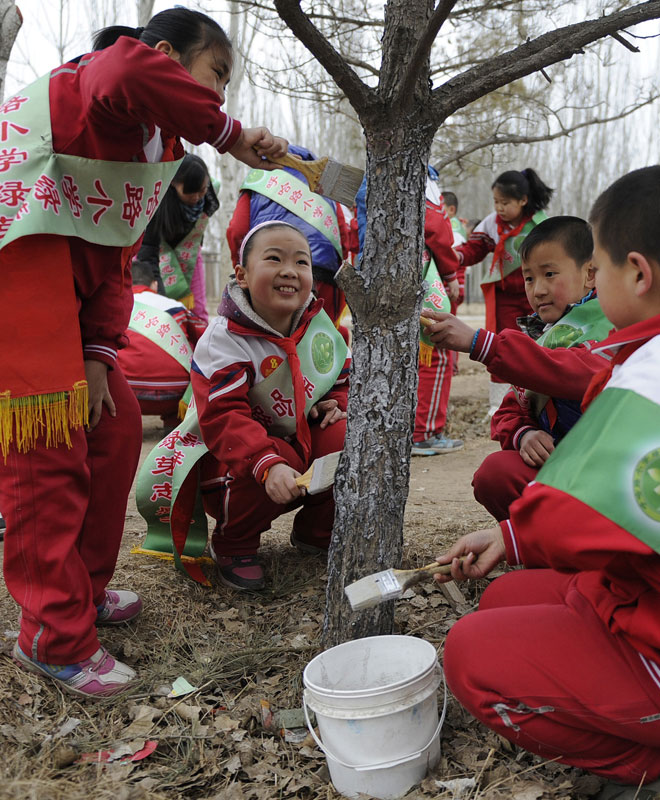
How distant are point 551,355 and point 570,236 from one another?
47cm

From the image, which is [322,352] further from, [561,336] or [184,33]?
[184,33]

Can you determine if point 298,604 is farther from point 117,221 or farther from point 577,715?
point 117,221

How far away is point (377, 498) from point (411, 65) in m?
1.04

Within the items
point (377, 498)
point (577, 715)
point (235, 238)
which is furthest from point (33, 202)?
point (235, 238)

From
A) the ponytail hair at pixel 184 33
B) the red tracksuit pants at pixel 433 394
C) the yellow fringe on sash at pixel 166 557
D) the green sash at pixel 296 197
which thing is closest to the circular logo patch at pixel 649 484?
the ponytail hair at pixel 184 33

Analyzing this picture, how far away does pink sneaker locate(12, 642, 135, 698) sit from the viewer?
6.68 ft

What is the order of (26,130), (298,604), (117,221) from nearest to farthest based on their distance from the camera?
(26,130)
(117,221)
(298,604)

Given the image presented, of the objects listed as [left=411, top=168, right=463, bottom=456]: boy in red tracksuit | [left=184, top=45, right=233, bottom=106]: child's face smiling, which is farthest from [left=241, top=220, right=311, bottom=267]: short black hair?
[left=411, top=168, right=463, bottom=456]: boy in red tracksuit

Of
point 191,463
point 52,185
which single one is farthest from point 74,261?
point 191,463

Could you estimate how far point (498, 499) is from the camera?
257 cm

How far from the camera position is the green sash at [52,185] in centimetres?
183

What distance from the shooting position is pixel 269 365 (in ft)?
8.87

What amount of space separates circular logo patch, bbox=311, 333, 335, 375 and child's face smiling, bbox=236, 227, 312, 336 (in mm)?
190

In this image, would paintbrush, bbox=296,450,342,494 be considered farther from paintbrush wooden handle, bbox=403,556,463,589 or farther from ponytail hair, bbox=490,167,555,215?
ponytail hair, bbox=490,167,555,215
